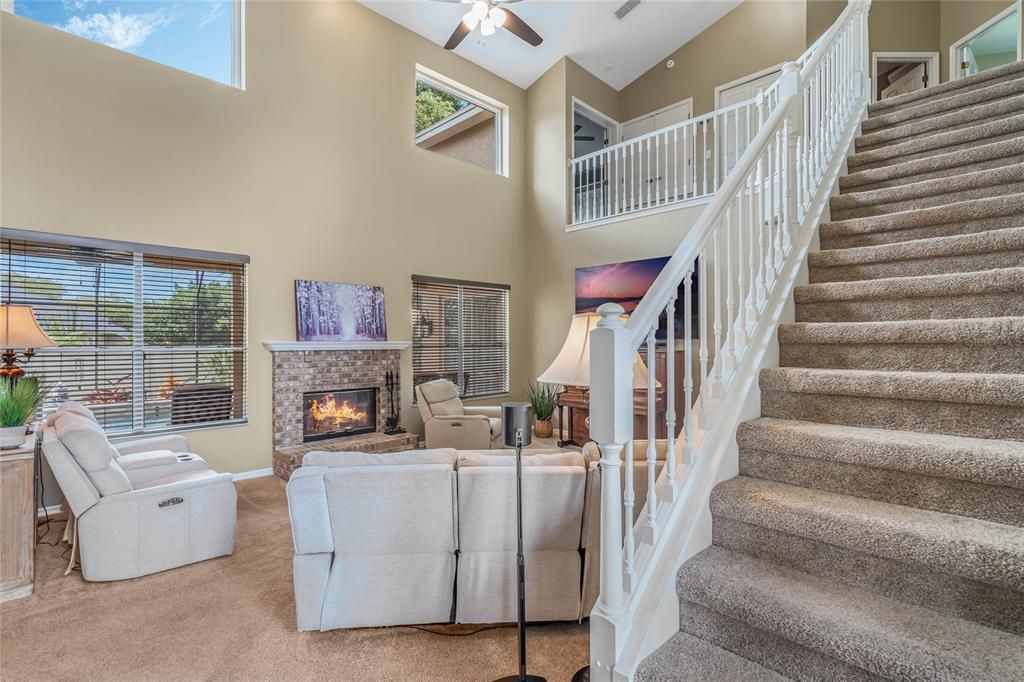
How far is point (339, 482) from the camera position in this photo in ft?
6.86

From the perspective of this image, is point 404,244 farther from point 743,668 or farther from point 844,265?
point 743,668

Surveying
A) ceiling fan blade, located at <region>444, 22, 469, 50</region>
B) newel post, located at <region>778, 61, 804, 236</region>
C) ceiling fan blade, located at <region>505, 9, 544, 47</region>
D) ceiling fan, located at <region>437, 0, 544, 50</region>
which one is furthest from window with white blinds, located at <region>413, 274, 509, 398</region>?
newel post, located at <region>778, 61, 804, 236</region>

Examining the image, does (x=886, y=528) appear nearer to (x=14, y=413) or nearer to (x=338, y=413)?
(x=14, y=413)

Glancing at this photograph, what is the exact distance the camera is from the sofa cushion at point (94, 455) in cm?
262

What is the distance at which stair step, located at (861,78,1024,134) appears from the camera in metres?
3.21

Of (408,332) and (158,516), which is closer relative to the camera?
(158,516)

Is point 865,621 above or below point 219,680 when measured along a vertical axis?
above

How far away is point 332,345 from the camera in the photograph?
5227 mm

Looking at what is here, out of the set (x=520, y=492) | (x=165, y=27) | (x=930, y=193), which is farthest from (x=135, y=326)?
(x=930, y=193)

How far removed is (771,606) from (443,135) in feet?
23.0

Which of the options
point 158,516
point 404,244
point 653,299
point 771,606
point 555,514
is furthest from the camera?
point 404,244

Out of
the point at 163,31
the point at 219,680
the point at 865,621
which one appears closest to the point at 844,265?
the point at 865,621

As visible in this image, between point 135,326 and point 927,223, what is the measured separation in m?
5.63

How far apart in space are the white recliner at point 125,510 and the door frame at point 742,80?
24.5 ft
